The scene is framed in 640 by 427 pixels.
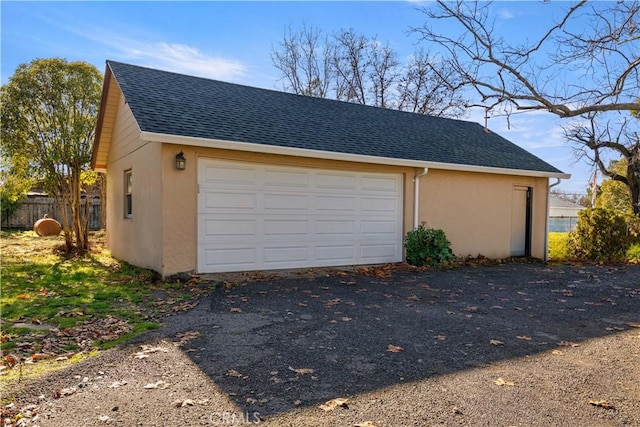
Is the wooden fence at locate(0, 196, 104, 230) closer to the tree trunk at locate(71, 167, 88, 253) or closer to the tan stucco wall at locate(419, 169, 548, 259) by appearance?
the tree trunk at locate(71, 167, 88, 253)

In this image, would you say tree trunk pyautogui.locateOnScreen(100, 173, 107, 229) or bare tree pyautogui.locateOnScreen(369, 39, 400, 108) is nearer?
tree trunk pyautogui.locateOnScreen(100, 173, 107, 229)

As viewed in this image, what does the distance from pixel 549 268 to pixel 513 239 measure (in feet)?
6.13

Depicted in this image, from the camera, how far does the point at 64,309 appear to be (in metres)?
5.41

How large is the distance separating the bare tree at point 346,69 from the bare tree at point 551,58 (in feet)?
54.8

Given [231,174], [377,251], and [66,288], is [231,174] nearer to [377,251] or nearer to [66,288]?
[66,288]

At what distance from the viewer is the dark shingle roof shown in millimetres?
8016

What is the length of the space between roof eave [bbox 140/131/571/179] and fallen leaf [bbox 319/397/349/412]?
551 centimetres

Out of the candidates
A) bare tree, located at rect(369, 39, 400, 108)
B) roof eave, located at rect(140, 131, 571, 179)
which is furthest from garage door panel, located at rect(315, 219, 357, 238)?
bare tree, located at rect(369, 39, 400, 108)

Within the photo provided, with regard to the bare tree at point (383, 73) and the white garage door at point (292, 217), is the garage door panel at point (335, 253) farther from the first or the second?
the bare tree at point (383, 73)

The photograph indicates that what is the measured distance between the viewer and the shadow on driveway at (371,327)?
3.36m

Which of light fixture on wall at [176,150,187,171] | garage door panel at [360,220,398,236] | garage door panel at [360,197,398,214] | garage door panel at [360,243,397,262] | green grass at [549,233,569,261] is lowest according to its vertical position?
green grass at [549,233,569,261]

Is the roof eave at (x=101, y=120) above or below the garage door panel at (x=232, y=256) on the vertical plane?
above

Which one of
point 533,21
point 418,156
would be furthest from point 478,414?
point 418,156

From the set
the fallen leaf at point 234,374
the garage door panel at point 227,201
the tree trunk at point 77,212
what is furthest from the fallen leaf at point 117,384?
the tree trunk at point 77,212
